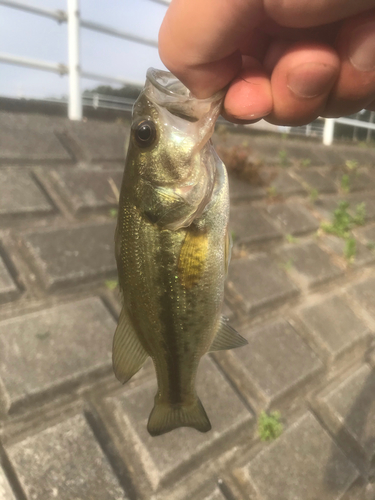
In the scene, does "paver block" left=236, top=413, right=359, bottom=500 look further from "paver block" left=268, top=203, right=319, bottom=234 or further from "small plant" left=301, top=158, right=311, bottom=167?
"small plant" left=301, top=158, right=311, bottom=167

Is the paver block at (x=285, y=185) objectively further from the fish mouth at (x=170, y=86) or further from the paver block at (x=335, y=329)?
the fish mouth at (x=170, y=86)

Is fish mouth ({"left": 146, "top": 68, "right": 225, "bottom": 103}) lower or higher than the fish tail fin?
higher

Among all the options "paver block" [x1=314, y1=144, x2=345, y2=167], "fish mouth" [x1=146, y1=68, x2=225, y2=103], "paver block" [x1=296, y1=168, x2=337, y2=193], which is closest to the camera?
"fish mouth" [x1=146, y1=68, x2=225, y2=103]

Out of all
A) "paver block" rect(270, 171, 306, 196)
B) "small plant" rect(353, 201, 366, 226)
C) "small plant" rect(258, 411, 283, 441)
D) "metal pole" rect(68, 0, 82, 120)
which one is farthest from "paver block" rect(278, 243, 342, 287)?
"metal pole" rect(68, 0, 82, 120)

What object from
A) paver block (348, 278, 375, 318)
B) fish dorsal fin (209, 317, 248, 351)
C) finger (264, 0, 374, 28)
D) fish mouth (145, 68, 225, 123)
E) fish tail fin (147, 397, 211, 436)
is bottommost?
paver block (348, 278, 375, 318)

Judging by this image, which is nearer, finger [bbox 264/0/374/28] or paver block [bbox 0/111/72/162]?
finger [bbox 264/0/374/28]

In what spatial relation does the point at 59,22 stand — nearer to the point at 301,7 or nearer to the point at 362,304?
the point at 301,7

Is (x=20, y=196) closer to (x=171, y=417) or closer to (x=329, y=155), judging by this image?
(x=171, y=417)
